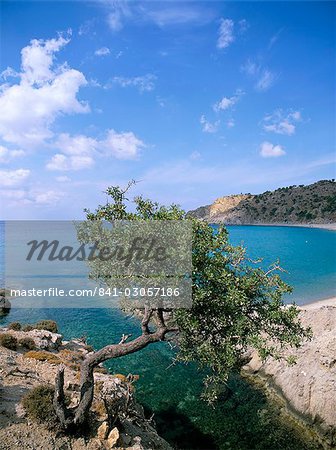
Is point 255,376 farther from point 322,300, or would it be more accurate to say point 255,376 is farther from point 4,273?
point 4,273

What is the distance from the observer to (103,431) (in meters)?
19.5

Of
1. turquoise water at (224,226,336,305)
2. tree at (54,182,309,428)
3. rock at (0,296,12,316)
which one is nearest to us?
tree at (54,182,309,428)

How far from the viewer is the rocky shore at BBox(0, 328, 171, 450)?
1831 centimetres

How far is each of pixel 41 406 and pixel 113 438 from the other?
4.69m

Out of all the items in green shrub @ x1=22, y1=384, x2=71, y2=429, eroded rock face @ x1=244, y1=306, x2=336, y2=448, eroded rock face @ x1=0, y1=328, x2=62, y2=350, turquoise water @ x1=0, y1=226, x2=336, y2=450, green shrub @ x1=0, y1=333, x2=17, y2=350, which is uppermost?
green shrub @ x1=22, y1=384, x2=71, y2=429

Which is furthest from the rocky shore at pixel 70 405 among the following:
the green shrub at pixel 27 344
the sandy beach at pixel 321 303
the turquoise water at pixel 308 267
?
the sandy beach at pixel 321 303

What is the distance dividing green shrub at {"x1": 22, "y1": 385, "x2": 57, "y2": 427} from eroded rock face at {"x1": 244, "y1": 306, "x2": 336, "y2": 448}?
661 inches

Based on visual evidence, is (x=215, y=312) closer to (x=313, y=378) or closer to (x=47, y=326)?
(x=313, y=378)

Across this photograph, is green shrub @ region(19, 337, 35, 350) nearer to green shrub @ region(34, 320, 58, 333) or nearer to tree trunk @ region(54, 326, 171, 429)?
green shrub @ region(34, 320, 58, 333)

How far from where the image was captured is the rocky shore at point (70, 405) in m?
18.3

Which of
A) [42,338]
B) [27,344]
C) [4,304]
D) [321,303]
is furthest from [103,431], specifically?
[4,304]

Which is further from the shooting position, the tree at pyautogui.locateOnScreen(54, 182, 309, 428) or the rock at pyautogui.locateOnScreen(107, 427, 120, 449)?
the rock at pyautogui.locateOnScreen(107, 427, 120, 449)

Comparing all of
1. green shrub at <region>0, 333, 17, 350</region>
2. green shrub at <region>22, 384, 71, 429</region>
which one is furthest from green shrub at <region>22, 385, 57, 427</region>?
green shrub at <region>0, 333, 17, 350</region>

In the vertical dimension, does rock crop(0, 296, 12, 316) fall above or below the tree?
below
